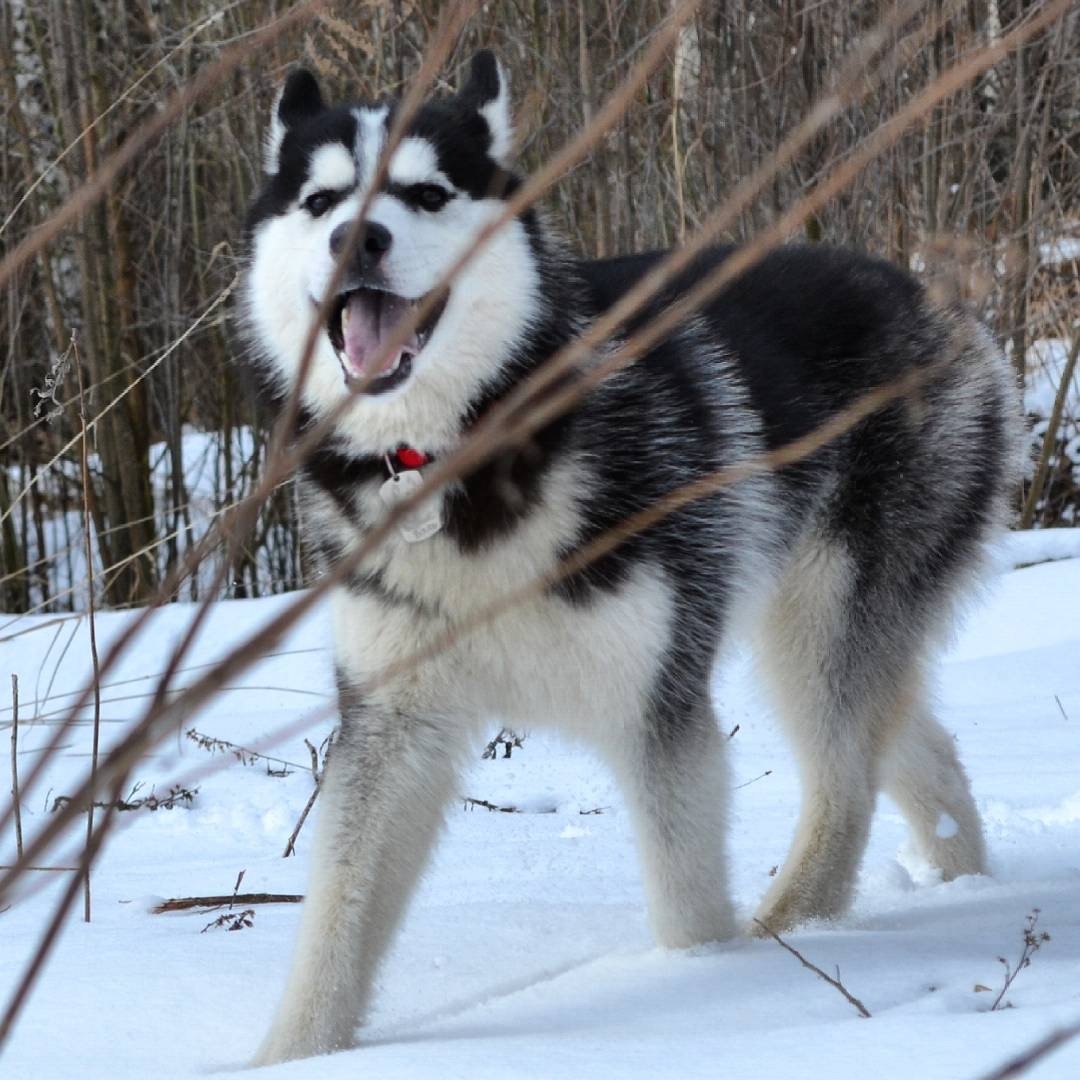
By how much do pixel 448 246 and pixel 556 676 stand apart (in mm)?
665

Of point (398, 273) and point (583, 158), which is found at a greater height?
point (583, 158)

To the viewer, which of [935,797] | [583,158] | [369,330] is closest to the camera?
[369,330]

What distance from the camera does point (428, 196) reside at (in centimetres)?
238

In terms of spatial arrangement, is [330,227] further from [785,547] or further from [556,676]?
[785,547]

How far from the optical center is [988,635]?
5.00m

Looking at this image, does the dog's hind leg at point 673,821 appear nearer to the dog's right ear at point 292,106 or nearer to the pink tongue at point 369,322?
the pink tongue at point 369,322

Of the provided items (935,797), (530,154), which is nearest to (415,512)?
(935,797)

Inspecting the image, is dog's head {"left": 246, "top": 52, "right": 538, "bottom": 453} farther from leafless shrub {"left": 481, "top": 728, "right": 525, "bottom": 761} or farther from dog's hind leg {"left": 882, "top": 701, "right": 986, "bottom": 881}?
leafless shrub {"left": 481, "top": 728, "right": 525, "bottom": 761}

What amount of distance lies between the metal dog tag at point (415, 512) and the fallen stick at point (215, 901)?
0.86 meters

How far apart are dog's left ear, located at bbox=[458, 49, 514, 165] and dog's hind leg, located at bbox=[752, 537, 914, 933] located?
3.23 ft

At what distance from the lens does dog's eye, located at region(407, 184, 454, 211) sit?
2.37 m

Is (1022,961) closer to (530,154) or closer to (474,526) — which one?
(474,526)

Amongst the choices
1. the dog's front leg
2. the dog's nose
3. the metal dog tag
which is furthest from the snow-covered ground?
the dog's nose

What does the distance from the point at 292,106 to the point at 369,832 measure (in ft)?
4.14
